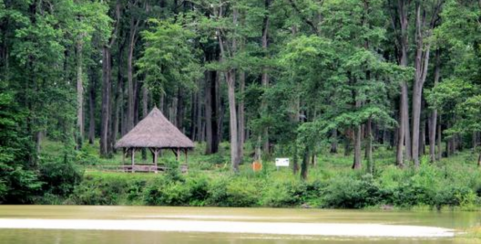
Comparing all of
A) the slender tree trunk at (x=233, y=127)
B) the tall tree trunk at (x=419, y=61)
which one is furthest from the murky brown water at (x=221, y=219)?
the slender tree trunk at (x=233, y=127)

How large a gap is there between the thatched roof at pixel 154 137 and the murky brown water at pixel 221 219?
1451cm

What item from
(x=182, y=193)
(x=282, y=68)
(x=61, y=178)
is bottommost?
(x=182, y=193)

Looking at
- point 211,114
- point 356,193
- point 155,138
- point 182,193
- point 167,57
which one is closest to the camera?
point 356,193

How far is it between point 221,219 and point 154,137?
21.2m

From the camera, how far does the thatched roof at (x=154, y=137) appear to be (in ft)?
172

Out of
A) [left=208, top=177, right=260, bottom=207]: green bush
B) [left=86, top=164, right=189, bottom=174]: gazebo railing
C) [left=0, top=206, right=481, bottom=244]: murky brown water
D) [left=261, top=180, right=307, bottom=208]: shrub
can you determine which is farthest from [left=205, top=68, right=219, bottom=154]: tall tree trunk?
[left=0, top=206, right=481, bottom=244]: murky brown water

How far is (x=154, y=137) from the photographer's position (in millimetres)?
52625

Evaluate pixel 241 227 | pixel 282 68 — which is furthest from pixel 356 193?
pixel 282 68

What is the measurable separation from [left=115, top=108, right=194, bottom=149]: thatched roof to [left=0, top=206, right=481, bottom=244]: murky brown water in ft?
47.6

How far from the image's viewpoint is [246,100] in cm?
5784

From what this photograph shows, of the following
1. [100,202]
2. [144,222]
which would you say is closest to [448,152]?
[100,202]

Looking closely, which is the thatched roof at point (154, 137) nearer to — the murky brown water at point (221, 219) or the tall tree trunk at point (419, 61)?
the tall tree trunk at point (419, 61)

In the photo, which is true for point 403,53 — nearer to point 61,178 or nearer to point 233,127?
point 233,127

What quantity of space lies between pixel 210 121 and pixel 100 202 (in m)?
24.1
